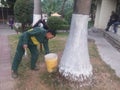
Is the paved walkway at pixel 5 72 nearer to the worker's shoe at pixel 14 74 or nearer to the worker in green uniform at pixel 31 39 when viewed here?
the worker's shoe at pixel 14 74

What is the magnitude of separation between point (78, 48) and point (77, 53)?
119 mm

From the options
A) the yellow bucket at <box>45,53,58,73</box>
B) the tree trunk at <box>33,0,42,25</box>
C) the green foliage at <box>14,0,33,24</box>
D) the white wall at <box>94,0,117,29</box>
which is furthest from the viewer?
the white wall at <box>94,0,117,29</box>

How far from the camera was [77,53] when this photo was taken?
20.8 ft

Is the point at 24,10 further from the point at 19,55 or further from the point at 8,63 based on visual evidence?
the point at 19,55

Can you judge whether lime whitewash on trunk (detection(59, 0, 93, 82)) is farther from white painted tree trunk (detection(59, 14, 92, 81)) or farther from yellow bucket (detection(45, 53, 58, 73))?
yellow bucket (detection(45, 53, 58, 73))

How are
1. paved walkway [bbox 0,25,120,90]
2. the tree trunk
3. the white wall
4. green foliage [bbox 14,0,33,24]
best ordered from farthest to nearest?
1. the white wall
2. green foliage [bbox 14,0,33,24]
3. the tree trunk
4. paved walkway [bbox 0,25,120,90]

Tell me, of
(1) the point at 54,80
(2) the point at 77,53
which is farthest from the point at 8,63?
(2) the point at 77,53

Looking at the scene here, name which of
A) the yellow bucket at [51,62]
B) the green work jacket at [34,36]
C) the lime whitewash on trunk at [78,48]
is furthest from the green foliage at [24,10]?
the lime whitewash on trunk at [78,48]

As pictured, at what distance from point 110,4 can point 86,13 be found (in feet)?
38.3

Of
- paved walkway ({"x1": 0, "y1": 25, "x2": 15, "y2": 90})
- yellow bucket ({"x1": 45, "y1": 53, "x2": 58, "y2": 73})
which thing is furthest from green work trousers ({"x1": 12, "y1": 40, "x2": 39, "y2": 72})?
yellow bucket ({"x1": 45, "y1": 53, "x2": 58, "y2": 73})

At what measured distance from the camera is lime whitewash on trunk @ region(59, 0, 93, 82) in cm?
630

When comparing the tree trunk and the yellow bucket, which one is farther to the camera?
the tree trunk

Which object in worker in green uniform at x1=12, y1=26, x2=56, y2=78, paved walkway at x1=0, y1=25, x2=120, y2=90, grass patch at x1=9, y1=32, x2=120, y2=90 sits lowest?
paved walkway at x1=0, y1=25, x2=120, y2=90

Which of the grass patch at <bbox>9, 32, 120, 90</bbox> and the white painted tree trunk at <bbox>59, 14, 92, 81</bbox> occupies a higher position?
the white painted tree trunk at <bbox>59, 14, 92, 81</bbox>
